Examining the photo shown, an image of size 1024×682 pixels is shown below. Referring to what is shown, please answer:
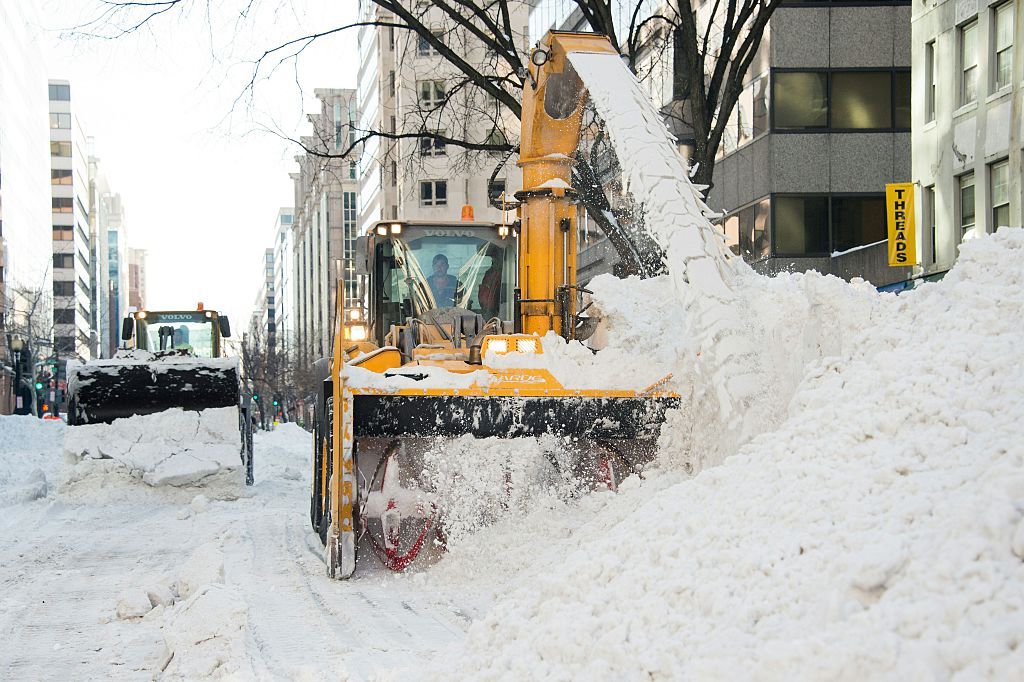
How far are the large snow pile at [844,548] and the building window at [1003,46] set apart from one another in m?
15.7

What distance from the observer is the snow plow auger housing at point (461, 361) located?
6.79 meters

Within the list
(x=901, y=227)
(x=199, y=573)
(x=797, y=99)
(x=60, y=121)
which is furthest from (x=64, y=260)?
(x=199, y=573)

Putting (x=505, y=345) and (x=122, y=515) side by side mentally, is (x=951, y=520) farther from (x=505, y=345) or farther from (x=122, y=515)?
(x=122, y=515)

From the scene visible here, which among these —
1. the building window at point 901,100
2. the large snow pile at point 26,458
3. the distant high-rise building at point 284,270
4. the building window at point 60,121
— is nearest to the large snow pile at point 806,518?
the large snow pile at point 26,458

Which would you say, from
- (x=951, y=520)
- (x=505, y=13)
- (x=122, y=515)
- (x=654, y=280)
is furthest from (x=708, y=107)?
(x=951, y=520)

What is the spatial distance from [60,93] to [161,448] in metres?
107

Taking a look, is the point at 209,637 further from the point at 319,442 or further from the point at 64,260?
the point at 64,260

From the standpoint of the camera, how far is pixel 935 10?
70.6 ft

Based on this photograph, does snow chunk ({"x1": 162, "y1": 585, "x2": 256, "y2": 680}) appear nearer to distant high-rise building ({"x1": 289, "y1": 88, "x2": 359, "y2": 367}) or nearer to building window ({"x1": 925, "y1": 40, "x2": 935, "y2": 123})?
building window ({"x1": 925, "y1": 40, "x2": 935, "y2": 123})

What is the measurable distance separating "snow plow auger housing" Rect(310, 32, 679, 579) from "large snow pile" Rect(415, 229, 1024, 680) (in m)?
2.02

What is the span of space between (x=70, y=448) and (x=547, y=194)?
286 inches

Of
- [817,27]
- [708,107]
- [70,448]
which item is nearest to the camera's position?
[70,448]

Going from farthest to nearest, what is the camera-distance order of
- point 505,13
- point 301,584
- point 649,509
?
→ point 505,13
point 301,584
point 649,509

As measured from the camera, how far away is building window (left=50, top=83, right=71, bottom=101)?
10781cm
